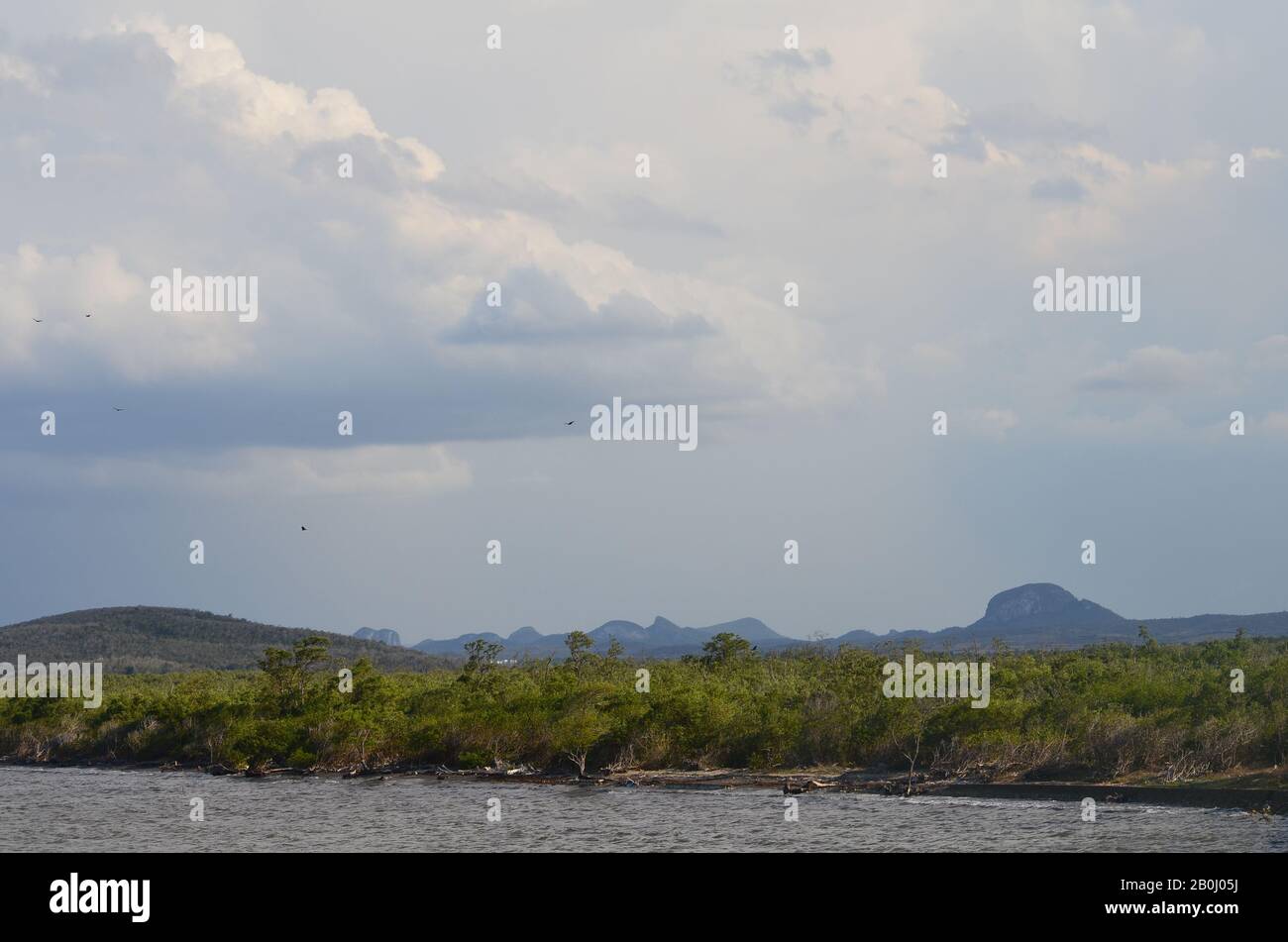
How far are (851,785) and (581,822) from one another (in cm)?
1489

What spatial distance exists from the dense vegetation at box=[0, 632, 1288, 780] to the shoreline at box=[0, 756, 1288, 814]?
935 millimetres

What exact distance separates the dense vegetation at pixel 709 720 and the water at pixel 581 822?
5001 mm

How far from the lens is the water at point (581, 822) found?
46844 mm

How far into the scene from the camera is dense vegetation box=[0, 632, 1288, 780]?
6034 centimetres
